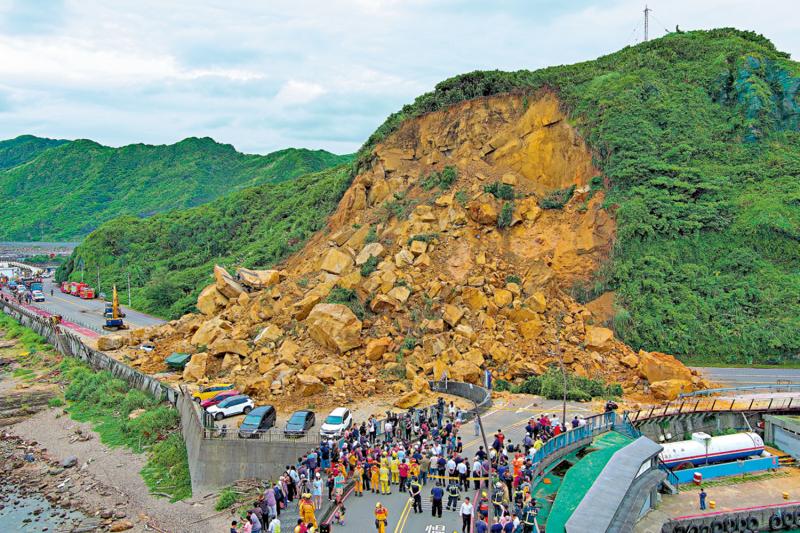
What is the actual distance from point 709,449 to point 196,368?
85.3 ft

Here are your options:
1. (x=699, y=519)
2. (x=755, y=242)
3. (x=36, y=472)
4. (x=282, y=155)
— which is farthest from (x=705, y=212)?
(x=282, y=155)

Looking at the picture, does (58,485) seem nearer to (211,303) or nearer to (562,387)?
(211,303)

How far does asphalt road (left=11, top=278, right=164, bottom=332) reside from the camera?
5597cm

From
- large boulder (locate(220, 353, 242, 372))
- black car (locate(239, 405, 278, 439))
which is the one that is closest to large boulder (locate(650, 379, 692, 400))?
black car (locate(239, 405, 278, 439))

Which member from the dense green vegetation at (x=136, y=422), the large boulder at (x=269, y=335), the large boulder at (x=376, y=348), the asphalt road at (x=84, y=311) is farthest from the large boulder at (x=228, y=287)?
the asphalt road at (x=84, y=311)

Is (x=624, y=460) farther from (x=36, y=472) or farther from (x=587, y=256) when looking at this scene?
(x=36, y=472)

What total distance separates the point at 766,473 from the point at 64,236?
16491 centimetres

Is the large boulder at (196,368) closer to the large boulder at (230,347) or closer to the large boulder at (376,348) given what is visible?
the large boulder at (230,347)

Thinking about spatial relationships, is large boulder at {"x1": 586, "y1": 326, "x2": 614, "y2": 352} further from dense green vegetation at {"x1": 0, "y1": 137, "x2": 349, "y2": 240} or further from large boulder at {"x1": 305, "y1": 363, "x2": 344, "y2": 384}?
dense green vegetation at {"x1": 0, "y1": 137, "x2": 349, "y2": 240}

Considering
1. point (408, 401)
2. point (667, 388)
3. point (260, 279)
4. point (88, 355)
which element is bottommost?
point (88, 355)

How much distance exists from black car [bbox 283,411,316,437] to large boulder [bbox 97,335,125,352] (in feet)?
80.8

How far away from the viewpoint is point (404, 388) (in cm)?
3012

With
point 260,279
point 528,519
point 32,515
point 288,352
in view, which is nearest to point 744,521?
point 528,519

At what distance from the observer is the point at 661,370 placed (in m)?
30.9
